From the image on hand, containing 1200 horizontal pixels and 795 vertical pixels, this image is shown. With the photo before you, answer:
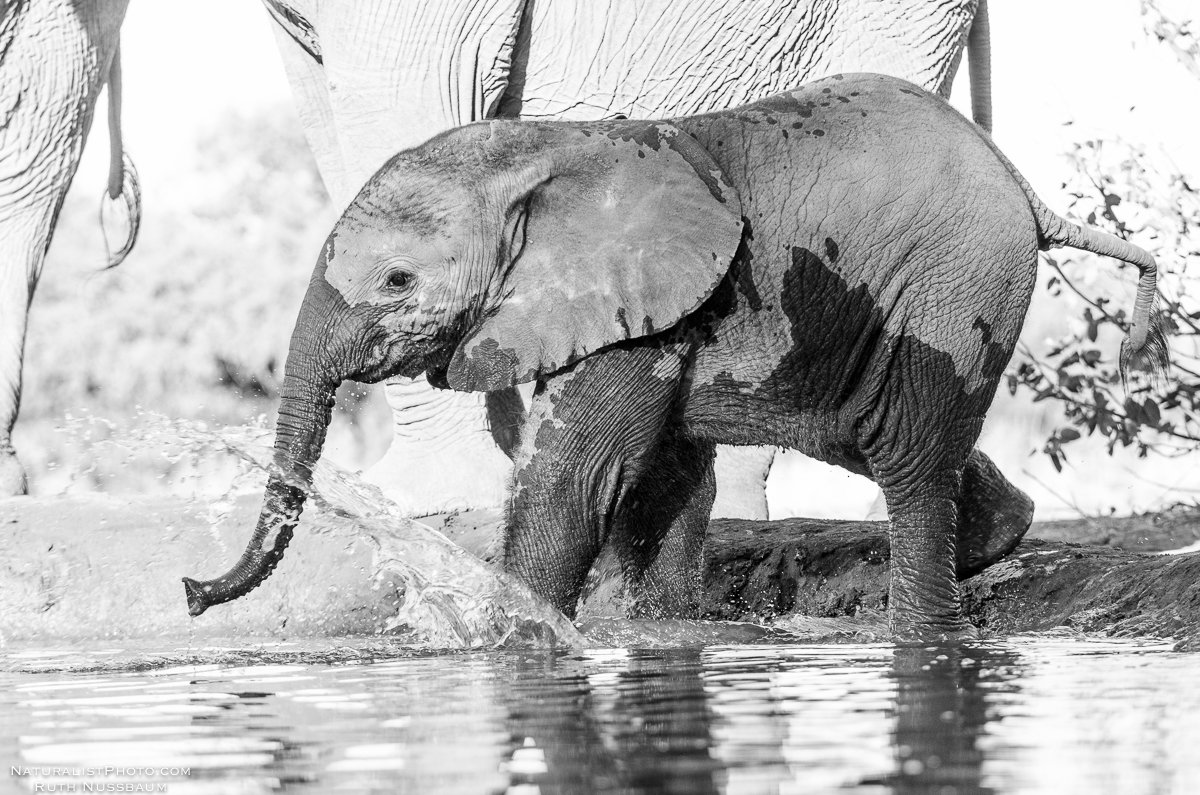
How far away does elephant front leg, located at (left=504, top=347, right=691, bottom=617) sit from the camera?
3820 mm

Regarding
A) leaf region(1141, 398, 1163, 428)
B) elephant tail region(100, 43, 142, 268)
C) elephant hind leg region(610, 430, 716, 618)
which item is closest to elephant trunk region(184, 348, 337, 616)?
elephant hind leg region(610, 430, 716, 618)

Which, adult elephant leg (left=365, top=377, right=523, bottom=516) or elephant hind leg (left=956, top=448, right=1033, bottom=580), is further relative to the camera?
adult elephant leg (left=365, top=377, right=523, bottom=516)

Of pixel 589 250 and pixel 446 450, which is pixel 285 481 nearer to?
pixel 589 250

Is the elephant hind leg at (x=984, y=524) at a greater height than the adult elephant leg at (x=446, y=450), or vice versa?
the adult elephant leg at (x=446, y=450)

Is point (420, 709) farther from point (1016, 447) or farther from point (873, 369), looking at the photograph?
point (1016, 447)

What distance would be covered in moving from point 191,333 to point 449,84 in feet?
31.5

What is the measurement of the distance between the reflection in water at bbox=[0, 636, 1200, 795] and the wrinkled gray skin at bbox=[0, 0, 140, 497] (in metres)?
3.13

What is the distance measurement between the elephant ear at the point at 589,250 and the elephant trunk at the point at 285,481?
29 centimetres

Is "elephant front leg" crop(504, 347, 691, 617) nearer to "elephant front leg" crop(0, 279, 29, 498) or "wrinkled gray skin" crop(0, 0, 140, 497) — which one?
"elephant front leg" crop(0, 279, 29, 498)


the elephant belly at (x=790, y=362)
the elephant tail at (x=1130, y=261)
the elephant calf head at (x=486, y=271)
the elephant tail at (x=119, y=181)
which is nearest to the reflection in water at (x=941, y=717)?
the elephant belly at (x=790, y=362)

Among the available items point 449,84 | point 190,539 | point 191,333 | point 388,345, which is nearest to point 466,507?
point 190,539

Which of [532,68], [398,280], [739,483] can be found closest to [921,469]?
[398,280]

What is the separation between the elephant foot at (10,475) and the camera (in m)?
5.87

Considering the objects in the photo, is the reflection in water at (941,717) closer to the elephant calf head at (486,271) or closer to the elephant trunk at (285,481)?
the elephant calf head at (486,271)
